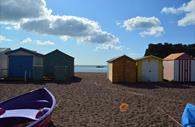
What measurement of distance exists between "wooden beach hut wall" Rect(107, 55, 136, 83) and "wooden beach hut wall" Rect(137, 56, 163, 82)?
0.65 metres

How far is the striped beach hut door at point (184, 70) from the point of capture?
28.1 meters

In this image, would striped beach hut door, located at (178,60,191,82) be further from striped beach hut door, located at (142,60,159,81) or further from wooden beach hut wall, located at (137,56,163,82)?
striped beach hut door, located at (142,60,159,81)

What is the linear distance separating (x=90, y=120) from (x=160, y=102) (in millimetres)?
5234

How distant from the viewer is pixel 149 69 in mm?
27891

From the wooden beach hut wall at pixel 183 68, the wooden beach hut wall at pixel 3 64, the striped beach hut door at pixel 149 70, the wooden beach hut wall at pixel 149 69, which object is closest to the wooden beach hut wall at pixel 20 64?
the wooden beach hut wall at pixel 3 64

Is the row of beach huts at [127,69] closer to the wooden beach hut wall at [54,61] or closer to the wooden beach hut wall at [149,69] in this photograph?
the wooden beach hut wall at [149,69]

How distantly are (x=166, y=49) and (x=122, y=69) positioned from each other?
24386 mm

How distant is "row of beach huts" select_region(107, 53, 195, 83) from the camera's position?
27.2 meters

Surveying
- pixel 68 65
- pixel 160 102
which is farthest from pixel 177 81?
pixel 160 102

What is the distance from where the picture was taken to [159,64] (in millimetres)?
28078

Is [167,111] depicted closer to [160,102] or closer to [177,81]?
[160,102]

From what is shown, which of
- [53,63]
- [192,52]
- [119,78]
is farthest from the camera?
[192,52]

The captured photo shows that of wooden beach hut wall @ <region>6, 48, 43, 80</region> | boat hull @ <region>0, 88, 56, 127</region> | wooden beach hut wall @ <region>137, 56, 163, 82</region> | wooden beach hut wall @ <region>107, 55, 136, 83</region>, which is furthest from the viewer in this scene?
wooden beach hut wall @ <region>6, 48, 43, 80</region>

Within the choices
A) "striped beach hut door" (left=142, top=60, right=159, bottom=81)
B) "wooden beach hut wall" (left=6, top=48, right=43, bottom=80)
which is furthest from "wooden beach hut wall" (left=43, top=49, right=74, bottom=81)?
"striped beach hut door" (left=142, top=60, right=159, bottom=81)
